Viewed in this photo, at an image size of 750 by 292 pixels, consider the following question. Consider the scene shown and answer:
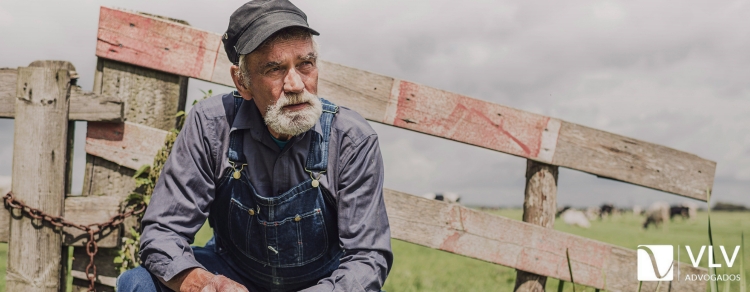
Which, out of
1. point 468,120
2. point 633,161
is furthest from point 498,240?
point 633,161

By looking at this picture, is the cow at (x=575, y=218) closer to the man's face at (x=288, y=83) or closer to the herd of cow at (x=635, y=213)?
the herd of cow at (x=635, y=213)

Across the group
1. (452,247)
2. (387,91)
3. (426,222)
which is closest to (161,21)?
(387,91)

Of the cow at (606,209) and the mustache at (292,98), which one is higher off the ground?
the mustache at (292,98)

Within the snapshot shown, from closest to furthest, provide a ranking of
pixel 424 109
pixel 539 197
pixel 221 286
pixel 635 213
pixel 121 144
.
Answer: pixel 221 286
pixel 121 144
pixel 424 109
pixel 539 197
pixel 635 213

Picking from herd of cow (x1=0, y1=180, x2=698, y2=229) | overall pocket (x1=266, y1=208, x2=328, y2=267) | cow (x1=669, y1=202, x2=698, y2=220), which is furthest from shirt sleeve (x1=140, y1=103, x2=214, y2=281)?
cow (x1=669, y1=202, x2=698, y2=220)

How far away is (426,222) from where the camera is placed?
429 cm

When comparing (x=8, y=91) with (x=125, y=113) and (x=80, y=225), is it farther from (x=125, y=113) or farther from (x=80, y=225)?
(x=80, y=225)

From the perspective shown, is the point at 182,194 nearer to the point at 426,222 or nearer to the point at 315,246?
the point at 315,246

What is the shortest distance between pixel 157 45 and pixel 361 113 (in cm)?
147

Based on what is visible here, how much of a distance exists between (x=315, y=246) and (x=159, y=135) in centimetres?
153

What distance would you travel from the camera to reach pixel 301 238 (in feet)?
10.6

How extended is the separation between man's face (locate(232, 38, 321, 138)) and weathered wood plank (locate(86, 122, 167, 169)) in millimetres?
1533

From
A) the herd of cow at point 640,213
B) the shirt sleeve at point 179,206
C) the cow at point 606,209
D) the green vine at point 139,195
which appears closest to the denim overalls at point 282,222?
the shirt sleeve at point 179,206

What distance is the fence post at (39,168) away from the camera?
402 cm
